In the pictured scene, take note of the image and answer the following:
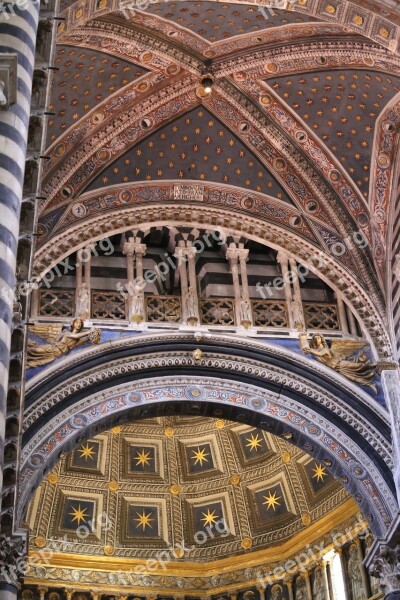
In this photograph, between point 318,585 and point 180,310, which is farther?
point 318,585

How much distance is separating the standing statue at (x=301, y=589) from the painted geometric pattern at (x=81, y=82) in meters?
8.68

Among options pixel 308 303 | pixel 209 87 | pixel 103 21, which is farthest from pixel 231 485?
pixel 103 21

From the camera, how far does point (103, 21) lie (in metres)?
14.8

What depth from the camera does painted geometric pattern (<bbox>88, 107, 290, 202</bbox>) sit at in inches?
651

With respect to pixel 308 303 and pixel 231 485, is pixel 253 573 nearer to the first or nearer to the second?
pixel 231 485

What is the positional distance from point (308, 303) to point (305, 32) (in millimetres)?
4134

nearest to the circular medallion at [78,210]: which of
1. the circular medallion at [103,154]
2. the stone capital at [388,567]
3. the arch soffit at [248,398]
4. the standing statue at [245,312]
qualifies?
the circular medallion at [103,154]

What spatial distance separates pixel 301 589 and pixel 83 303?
21.8ft

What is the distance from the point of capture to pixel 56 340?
14.9m

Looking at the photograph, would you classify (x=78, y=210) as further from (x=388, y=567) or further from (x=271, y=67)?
(x=388, y=567)

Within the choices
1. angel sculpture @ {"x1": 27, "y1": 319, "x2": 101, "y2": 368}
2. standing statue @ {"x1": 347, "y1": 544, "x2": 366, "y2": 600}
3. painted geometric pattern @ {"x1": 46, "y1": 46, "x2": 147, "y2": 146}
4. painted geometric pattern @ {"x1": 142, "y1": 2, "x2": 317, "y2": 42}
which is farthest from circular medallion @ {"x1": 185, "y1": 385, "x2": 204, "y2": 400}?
painted geometric pattern @ {"x1": 142, "y1": 2, "x2": 317, "y2": 42}

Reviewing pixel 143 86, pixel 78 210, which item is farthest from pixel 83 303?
pixel 143 86

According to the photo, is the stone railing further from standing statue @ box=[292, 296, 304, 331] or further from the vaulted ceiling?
the vaulted ceiling

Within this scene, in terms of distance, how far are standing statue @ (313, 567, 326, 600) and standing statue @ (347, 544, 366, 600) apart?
22.4 inches
